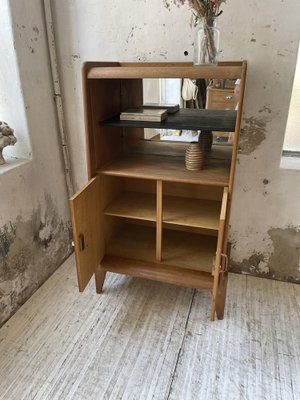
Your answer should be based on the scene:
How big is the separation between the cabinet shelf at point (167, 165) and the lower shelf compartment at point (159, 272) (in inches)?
20.0

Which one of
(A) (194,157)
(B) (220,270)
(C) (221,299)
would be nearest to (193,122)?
(A) (194,157)

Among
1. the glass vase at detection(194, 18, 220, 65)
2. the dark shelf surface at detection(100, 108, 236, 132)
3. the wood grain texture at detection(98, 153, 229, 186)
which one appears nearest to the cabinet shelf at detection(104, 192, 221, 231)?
the wood grain texture at detection(98, 153, 229, 186)

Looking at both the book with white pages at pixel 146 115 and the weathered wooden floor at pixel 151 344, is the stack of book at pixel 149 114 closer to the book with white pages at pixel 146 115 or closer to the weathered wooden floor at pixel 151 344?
the book with white pages at pixel 146 115

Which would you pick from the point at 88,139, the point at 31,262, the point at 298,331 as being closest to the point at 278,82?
the point at 88,139

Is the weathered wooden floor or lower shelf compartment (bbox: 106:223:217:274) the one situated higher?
lower shelf compartment (bbox: 106:223:217:274)

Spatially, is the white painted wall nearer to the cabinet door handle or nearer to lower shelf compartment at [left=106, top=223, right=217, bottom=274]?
the cabinet door handle

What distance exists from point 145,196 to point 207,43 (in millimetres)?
909

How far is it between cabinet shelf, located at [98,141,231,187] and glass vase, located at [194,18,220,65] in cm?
50

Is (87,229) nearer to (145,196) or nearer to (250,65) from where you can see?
(145,196)

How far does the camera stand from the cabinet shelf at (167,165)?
1460 millimetres

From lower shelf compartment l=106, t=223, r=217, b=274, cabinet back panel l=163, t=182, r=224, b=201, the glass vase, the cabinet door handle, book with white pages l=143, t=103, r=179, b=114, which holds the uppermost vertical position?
the glass vase

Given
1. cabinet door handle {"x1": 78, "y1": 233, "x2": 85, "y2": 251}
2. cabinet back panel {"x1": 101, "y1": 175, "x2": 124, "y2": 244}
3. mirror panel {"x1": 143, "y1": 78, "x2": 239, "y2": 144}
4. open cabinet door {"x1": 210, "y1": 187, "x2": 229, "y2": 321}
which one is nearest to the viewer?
open cabinet door {"x1": 210, "y1": 187, "x2": 229, "y2": 321}

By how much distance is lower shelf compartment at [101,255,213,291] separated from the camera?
157 centimetres

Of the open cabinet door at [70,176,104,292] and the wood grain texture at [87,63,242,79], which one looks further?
the open cabinet door at [70,176,104,292]
